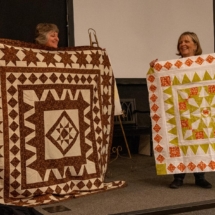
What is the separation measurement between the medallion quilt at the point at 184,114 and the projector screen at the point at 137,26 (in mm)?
1852

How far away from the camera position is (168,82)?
2.92 m

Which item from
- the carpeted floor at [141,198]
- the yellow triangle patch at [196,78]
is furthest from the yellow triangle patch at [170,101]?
the carpeted floor at [141,198]

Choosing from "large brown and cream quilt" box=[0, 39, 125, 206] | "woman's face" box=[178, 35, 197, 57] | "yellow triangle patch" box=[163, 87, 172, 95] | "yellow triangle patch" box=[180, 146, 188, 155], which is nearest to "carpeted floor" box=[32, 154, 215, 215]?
"large brown and cream quilt" box=[0, 39, 125, 206]

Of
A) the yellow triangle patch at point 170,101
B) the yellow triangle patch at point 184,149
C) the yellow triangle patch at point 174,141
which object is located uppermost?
the yellow triangle patch at point 170,101

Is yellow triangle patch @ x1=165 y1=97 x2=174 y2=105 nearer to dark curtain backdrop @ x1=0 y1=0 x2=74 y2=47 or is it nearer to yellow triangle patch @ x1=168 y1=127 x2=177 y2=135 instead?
yellow triangle patch @ x1=168 y1=127 x2=177 y2=135

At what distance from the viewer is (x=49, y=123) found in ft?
8.53

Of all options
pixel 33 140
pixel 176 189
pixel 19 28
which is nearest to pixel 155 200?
pixel 176 189

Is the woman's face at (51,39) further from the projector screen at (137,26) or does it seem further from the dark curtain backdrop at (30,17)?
the projector screen at (137,26)

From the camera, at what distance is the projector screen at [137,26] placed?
460cm

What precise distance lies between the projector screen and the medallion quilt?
1.85 meters

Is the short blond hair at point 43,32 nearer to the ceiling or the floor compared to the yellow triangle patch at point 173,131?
nearer to the ceiling

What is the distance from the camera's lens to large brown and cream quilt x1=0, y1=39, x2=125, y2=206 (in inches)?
97.9

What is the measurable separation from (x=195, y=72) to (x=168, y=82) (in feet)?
0.66

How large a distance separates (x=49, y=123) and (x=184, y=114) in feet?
3.14
